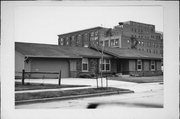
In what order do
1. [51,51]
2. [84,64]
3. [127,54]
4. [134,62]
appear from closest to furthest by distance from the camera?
[51,51] → [84,64] → [134,62] → [127,54]

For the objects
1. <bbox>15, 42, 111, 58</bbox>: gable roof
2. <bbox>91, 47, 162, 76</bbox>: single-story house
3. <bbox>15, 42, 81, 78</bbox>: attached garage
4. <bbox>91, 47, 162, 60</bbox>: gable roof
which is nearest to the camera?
<bbox>15, 42, 81, 78</bbox>: attached garage

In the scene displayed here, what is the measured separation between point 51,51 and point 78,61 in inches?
108

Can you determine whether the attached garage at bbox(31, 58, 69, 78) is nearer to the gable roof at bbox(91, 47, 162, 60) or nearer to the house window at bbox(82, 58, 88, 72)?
the house window at bbox(82, 58, 88, 72)

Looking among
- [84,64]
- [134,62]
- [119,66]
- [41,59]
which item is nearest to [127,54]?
[134,62]

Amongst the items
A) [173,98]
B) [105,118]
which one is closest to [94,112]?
[105,118]

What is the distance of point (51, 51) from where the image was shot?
22625 mm

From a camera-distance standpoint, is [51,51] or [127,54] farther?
[127,54]

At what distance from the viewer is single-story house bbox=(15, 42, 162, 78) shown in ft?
67.1

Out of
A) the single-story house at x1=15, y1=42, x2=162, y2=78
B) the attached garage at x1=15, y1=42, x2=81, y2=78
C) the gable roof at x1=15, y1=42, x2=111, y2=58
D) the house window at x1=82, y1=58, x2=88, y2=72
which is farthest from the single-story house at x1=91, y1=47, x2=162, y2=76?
the attached garage at x1=15, y1=42, x2=81, y2=78

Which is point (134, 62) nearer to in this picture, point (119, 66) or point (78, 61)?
point (119, 66)

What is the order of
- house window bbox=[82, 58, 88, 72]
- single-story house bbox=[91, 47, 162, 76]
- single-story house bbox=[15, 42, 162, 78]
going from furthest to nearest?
1. single-story house bbox=[91, 47, 162, 76]
2. house window bbox=[82, 58, 88, 72]
3. single-story house bbox=[15, 42, 162, 78]

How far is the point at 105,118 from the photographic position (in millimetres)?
8758

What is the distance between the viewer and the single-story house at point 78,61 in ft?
67.1

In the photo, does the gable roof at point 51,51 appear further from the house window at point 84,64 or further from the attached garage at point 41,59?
the house window at point 84,64
